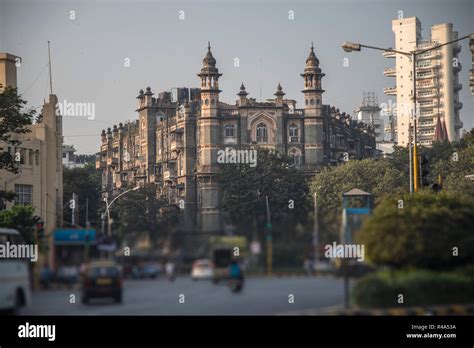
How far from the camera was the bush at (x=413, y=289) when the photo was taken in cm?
2061

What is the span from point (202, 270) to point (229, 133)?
5715 centimetres

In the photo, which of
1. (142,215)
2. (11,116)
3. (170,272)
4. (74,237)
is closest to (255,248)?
(170,272)

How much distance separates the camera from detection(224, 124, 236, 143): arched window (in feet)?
252

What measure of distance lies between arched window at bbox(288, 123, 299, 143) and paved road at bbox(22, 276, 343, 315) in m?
61.1

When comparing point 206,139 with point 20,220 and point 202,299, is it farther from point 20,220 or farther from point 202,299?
point 202,299

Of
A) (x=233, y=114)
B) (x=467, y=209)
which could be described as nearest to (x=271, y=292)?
(x=467, y=209)

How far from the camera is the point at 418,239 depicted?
2164cm

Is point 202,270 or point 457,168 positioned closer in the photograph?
point 202,270

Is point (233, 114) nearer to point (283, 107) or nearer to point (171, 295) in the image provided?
point (283, 107)

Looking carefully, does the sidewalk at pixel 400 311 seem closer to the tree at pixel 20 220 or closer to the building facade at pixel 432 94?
the tree at pixel 20 220

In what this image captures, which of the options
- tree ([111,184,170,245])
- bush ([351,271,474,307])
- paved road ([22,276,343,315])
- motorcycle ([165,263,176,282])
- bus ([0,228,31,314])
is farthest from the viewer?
tree ([111,184,170,245])

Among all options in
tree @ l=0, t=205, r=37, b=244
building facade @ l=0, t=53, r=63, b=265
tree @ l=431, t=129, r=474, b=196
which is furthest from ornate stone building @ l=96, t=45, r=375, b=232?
tree @ l=0, t=205, r=37, b=244

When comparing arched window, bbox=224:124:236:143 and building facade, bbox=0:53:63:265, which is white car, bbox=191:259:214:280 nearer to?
building facade, bbox=0:53:63:265

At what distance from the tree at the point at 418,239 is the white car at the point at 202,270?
10.3 ft
